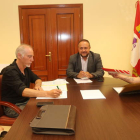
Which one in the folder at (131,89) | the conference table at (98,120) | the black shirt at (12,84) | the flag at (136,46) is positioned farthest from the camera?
the flag at (136,46)

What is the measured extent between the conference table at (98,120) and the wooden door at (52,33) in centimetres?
251

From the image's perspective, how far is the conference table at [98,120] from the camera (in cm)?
71

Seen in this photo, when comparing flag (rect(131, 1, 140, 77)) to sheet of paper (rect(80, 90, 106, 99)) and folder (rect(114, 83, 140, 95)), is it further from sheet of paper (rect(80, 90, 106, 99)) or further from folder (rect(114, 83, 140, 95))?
sheet of paper (rect(80, 90, 106, 99))

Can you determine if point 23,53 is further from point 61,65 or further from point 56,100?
point 61,65

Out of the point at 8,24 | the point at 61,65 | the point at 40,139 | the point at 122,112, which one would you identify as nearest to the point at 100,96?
the point at 122,112

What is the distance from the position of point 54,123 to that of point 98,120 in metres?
0.28

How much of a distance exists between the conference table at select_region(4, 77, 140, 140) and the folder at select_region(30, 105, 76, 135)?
2 centimetres

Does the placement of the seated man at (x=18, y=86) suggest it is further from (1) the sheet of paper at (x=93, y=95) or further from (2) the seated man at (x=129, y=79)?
(2) the seated man at (x=129, y=79)

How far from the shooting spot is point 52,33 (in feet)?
12.0

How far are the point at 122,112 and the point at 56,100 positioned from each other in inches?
21.7

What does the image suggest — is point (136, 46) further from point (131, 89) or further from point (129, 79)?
point (131, 89)

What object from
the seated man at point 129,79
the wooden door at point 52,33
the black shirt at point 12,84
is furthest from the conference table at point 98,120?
the wooden door at point 52,33

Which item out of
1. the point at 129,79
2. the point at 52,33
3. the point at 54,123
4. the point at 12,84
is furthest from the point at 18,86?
the point at 52,33

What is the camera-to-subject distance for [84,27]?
3572mm
